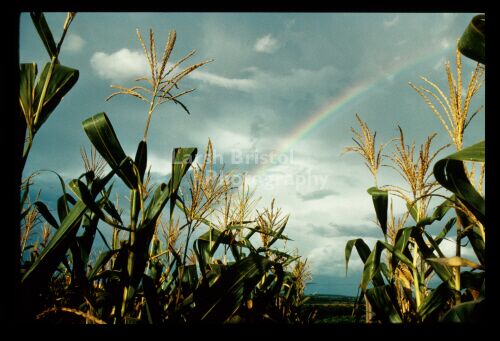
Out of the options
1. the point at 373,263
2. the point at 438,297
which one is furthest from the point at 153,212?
the point at 438,297

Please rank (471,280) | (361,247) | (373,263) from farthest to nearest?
(361,247), (373,263), (471,280)

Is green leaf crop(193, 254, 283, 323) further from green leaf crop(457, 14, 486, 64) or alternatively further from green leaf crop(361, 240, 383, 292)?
green leaf crop(457, 14, 486, 64)

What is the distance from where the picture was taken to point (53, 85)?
1.65 m

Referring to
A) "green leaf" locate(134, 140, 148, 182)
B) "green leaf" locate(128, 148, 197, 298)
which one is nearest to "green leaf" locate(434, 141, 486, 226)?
"green leaf" locate(128, 148, 197, 298)

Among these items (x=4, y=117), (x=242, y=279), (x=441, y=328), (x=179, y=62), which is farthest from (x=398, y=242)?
(x=4, y=117)

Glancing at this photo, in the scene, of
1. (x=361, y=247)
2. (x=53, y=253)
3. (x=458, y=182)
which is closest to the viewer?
(x=53, y=253)

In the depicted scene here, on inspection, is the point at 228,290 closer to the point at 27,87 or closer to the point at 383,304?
the point at 383,304

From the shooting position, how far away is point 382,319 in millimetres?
1979

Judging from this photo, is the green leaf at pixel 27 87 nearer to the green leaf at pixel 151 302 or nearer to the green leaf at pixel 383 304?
the green leaf at pixel 151 302

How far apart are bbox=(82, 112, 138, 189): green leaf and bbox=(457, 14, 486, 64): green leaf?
56.2 inches

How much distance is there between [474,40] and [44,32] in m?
1.73

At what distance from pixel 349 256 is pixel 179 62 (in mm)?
1388

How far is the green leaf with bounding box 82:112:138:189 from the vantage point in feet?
5.18

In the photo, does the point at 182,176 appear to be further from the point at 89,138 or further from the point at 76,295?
the point at 76,295
